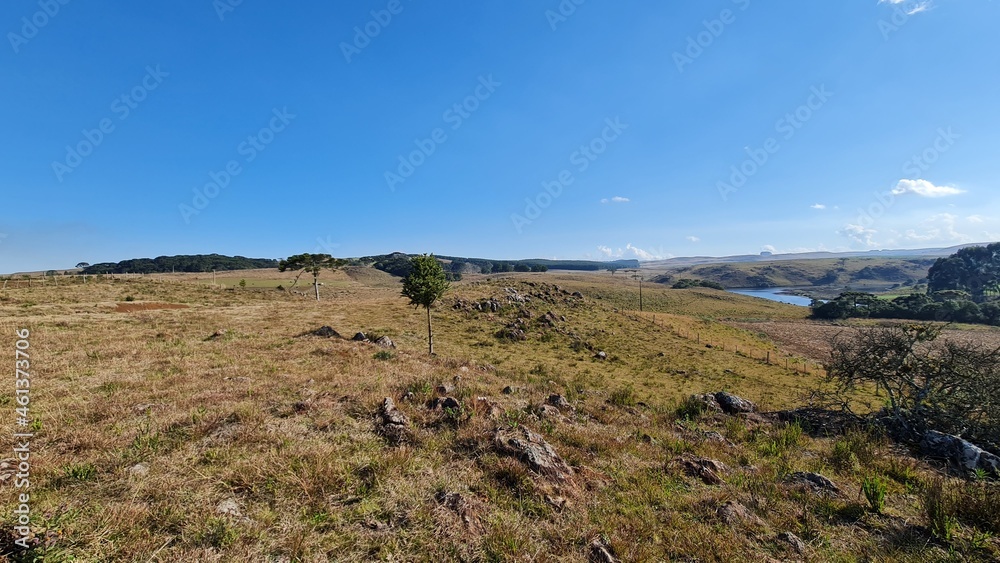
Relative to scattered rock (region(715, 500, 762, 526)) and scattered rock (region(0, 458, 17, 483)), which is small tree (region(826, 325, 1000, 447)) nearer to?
scattered rock (region(715, 500, 762, 526))

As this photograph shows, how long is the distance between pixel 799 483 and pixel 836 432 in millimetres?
7934

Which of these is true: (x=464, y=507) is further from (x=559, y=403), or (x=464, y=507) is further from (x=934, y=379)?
(x=934, y=379)

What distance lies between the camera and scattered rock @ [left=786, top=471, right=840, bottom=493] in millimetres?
7164

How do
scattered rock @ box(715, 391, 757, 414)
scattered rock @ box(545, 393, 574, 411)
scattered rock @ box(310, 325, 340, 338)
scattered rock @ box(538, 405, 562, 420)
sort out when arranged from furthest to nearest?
scattered rock @ box(310, 325, 340, 338) → scattered rock @ box(715, 391, 757, 414) → scattered rock @ box(545, 393, 574, 411) → scattered rock @ box(538, 405, 562, 420)

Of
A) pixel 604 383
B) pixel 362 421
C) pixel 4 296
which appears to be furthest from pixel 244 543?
pixel 4 296

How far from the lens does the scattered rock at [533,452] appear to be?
7152mm

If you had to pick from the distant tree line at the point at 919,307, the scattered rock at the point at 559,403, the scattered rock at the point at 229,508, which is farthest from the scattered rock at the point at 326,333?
the distant tree line at the point at 919,307

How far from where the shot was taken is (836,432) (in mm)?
12672

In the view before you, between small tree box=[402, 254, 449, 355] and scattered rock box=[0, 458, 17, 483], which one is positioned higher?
small tree box=[402, 254, 449, 355]

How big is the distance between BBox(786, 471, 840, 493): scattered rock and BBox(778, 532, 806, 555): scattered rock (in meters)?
2.29

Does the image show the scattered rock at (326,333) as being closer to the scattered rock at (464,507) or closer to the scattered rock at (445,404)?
the scattered rock at (445,404)

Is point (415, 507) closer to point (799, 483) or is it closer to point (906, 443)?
point (799, 483)

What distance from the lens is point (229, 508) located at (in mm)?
5328

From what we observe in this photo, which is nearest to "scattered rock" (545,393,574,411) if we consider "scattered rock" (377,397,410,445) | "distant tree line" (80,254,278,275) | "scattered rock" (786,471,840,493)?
"scattered rock" (377,397,410,445)
